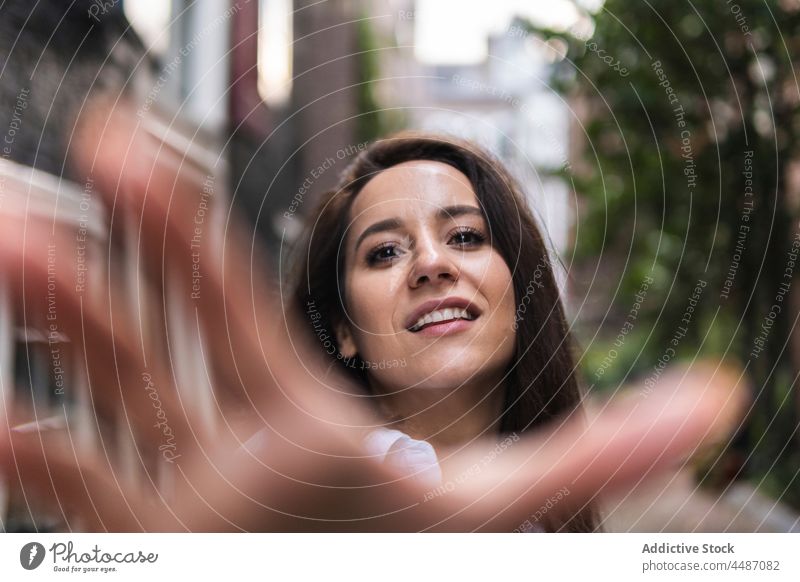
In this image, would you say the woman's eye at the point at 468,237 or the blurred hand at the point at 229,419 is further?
the woman's eye at the point at 468,237

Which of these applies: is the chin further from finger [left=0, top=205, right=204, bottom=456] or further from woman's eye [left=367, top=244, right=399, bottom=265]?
finger [left=0, top=205, right=204, bottom=456]

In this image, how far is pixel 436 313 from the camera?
24.8 inches

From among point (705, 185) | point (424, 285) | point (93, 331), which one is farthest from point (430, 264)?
point (705, 185)

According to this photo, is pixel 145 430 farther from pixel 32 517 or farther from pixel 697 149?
pixel 697 149

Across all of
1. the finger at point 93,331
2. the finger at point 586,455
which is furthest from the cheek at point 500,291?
the finger at point 93,331

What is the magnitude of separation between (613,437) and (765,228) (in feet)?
1.91

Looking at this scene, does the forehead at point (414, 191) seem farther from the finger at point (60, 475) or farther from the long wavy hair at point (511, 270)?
the finger at point (60, 475)

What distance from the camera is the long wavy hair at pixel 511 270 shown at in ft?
2.08

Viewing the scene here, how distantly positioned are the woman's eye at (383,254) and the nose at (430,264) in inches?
0.7

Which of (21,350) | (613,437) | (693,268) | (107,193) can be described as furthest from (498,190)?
(693,268)

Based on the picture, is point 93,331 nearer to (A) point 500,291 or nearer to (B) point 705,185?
(A) point 500,291

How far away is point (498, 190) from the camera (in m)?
0.64

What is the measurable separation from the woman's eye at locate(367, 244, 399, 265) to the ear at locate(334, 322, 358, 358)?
63 mm

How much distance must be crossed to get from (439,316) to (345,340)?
8 cm
